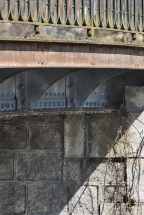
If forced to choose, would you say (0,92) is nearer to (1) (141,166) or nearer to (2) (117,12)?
(2) (117,12)

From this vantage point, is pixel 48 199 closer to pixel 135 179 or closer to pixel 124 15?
pixel 135 179

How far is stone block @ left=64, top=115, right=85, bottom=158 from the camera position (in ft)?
26.7

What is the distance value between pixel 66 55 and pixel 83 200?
3.23 metres

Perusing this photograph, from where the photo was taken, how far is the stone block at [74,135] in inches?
320

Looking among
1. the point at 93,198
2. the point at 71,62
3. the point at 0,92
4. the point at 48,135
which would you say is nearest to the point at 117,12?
the point at 71,62

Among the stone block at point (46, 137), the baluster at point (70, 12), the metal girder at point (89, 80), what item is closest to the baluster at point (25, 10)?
the baluster at point (70, 12)

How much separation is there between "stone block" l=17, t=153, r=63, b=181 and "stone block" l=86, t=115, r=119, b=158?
0.46 m

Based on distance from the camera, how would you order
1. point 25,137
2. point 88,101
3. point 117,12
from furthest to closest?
point 25,137, point 88,101, point 117,12

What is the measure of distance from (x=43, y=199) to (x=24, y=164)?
1.65 feet

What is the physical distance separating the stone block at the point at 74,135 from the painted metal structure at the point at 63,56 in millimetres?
805

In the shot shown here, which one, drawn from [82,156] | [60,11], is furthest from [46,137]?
[60,11]

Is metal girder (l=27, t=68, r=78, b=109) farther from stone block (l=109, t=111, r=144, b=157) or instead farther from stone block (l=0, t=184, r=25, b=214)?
stone block (l=109, t=111, r=144, b=157)

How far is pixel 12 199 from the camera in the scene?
8.05m

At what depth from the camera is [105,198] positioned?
27.1 ft
